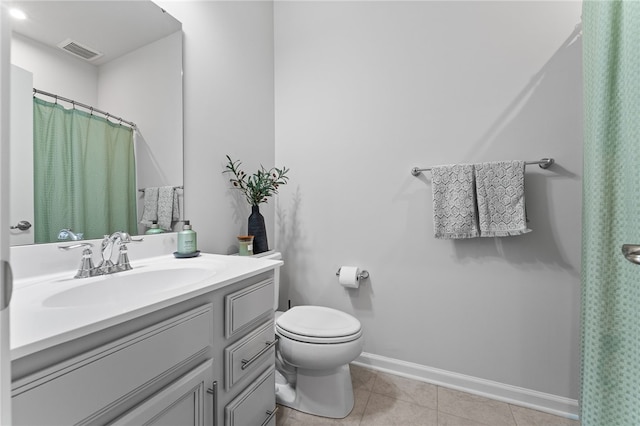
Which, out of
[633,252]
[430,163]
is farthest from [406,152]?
[633,252]

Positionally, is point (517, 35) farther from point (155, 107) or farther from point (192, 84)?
point (155, 107)

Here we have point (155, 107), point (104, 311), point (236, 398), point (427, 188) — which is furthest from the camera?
point (427, 188)

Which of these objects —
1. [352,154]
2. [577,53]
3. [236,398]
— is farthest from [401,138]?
[236,398]

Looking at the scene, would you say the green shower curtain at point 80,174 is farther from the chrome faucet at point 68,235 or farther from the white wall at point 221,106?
the white wall at point 221,106

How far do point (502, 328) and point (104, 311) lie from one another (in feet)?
5.64

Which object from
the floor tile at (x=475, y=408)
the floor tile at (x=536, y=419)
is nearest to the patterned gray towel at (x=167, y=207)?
the floor tile at (x=475, y=408)

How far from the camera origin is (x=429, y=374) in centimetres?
160

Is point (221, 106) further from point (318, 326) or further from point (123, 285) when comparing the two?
point (318, 326)

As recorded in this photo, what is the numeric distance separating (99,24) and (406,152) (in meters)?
1.52

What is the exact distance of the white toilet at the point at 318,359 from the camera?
1256mm

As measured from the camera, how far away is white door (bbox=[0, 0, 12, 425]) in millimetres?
312

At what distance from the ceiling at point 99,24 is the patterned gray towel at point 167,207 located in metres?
0.54

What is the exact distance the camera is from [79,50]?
3.21ft

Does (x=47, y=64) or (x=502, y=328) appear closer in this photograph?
(x=47, y=64)
